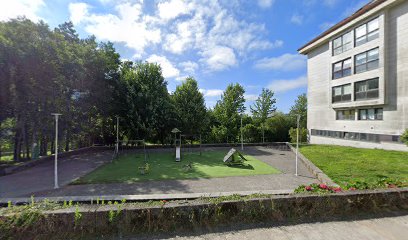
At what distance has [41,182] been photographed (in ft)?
28.8

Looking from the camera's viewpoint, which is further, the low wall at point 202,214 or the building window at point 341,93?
the building window at point 341,93

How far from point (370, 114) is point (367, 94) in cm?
191

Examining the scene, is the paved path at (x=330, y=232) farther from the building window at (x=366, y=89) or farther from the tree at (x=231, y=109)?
the tree at (x=231, y=109)

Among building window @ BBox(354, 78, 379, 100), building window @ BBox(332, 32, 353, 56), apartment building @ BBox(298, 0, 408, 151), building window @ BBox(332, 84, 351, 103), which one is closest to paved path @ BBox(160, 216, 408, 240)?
apartment building @ BBox(298, 0, 408, 151)

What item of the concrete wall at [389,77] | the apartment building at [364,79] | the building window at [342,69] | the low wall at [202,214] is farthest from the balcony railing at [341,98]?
the low wall at [202,214]

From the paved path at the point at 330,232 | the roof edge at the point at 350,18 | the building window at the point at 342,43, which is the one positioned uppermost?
the roof edge at the point at 350,18

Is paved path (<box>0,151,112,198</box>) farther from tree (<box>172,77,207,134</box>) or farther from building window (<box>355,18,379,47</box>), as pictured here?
building window (<box>355,18,379,47</box>)

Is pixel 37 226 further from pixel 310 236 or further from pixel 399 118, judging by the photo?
pixel 399 118

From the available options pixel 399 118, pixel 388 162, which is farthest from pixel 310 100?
pixel 388 162

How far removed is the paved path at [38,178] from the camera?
25.5 feet

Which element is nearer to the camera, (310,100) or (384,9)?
(384,9)

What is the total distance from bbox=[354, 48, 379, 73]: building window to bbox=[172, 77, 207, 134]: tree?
15.9 m

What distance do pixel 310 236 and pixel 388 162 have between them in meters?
12.9

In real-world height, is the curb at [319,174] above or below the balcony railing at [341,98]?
below
